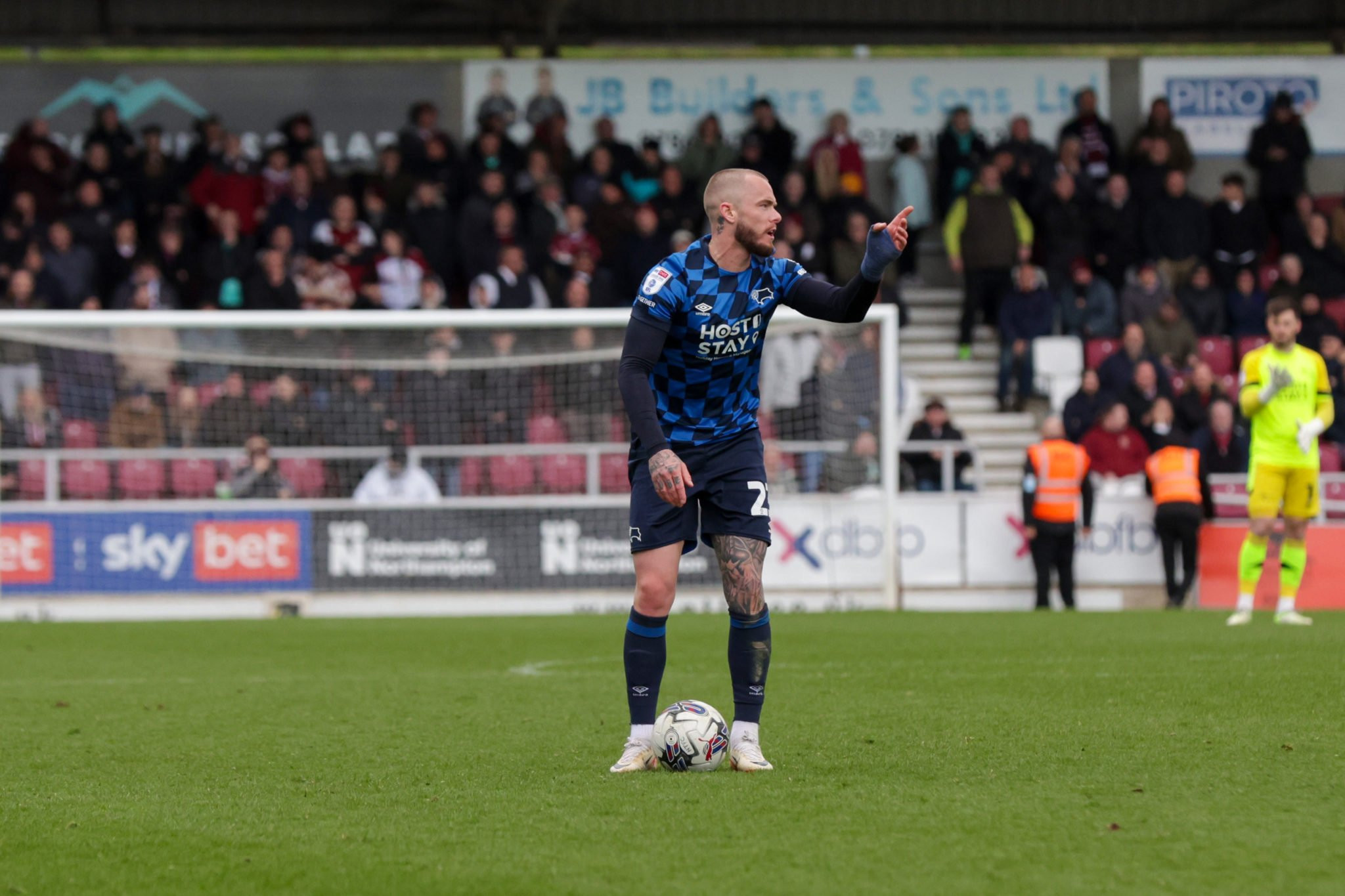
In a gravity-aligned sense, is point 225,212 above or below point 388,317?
above

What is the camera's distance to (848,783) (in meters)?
4.84

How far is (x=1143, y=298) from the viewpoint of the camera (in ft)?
60.2

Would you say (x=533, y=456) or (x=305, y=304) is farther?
(x=305, y=304)

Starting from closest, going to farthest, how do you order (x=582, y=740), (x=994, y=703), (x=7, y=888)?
(x=7, y=888), (x=582, y=740), (x=994, y=703)

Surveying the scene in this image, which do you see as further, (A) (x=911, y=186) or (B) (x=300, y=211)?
(A) (x=911, y=186)

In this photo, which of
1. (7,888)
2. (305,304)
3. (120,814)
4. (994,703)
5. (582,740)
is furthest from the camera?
(305,304)

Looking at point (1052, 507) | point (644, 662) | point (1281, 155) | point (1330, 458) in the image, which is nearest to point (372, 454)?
point (1052, 507)

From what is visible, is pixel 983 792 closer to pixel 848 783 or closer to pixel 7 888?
pixel 848 783

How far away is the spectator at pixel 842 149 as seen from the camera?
1939 centimetres

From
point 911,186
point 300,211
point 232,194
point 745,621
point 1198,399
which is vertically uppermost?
point 911,186

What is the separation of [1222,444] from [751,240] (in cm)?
1204

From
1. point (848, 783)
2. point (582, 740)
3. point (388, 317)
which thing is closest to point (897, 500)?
point (388, 317)

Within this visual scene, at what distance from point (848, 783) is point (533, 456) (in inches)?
409

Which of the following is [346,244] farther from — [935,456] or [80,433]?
[935,456]
